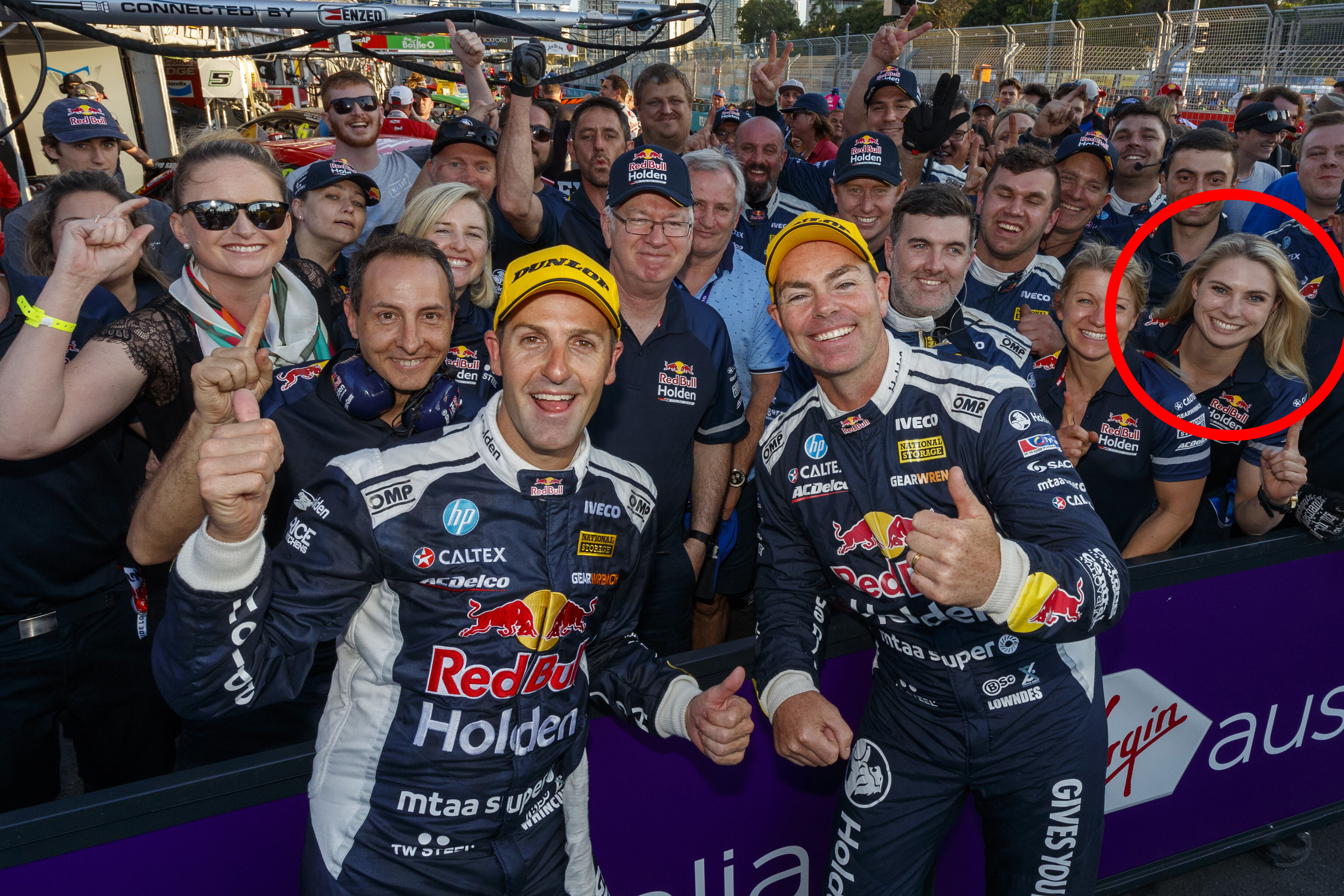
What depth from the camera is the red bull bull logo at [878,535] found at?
2436 mm

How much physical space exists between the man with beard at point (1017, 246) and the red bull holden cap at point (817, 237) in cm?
189

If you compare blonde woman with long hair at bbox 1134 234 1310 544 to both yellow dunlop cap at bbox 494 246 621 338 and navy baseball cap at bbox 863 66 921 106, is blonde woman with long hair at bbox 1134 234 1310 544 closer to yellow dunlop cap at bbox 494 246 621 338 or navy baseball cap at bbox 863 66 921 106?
navy baseball cap at bbox 863 66 921 106

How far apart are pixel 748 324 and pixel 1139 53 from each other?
17168mm

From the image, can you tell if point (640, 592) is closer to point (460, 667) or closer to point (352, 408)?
point (460, 667)

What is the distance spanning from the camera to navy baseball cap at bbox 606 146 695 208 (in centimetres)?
371

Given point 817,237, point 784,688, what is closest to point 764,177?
point 817,237

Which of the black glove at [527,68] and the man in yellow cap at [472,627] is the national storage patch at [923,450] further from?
the black glove at [527,68]

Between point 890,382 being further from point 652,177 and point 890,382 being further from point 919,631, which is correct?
point 652,177

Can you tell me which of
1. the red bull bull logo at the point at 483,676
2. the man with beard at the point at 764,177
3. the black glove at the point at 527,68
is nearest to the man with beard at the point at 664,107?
the man with beard at the point at 764,177

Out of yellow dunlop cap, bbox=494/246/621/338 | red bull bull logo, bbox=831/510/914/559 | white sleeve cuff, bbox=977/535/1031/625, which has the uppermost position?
yellow dunlop cap, bbox=494/246/621/338

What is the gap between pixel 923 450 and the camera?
2455 mm

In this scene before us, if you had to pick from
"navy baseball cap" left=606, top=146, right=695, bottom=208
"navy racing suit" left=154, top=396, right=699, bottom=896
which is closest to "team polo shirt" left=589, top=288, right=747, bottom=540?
"navy baseball cap" left=606, top=146, right=695, bottom=208

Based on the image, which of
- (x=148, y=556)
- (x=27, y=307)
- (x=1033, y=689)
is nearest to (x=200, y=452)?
(x=148, y=556)

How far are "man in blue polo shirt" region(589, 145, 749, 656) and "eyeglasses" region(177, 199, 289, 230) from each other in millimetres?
1320
